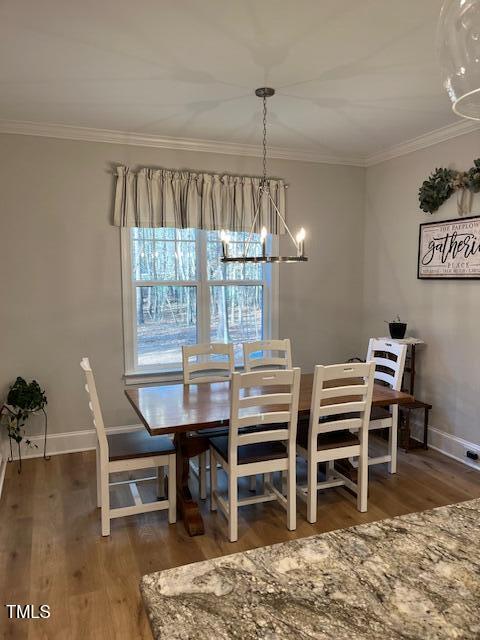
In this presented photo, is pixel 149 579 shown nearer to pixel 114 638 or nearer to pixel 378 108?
pixel 114 638

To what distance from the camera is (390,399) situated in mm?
3055

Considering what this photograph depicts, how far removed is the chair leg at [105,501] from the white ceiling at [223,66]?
7.58ft

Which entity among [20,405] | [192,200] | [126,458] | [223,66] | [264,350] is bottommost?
[126,458]

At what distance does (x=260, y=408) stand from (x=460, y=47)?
6.93ft

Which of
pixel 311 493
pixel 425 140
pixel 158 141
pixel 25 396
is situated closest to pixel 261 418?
pixel 311 493

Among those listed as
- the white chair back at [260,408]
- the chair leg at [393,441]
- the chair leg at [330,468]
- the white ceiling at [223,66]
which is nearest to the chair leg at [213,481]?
the white chair back at [260,408]

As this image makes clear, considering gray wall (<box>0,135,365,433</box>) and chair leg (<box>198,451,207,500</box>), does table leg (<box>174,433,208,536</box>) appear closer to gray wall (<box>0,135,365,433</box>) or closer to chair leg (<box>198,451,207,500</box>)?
chair leg (<box>198,451,207,500</box>)

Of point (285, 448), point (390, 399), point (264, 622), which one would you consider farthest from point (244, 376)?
point (264, 622)

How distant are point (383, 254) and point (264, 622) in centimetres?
430

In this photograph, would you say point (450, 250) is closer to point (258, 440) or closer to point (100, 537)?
point (258, 440)

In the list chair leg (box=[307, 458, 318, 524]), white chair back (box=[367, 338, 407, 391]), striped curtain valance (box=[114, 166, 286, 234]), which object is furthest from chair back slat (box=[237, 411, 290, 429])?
striped curtain valance (box=[114, 166, 286, 234])

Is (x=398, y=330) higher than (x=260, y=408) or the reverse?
higher

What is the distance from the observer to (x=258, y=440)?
2.64 m

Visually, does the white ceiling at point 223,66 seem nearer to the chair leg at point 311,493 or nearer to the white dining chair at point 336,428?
the white dining chair at point 336,428
